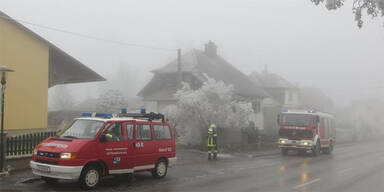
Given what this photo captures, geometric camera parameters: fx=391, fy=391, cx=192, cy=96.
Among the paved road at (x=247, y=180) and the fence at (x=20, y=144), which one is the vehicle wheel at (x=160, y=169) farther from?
the fence at (x=20, y=144)

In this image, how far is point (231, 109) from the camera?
2552cm

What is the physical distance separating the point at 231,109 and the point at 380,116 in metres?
46.1

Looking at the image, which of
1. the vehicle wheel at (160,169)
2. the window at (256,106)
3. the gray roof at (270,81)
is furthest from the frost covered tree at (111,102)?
the vehicle wheel at (160,169)

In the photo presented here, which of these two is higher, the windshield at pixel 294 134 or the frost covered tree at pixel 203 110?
the frost covered tree at pixel 203 110

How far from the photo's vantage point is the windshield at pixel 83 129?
10.6 meters

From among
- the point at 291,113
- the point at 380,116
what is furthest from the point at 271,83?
the point at 291,113

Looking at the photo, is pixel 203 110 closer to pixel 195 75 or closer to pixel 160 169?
pixel 160 169

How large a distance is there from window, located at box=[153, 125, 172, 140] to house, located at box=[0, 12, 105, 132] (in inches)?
329

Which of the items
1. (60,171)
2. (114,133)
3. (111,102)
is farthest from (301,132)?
(111,102)

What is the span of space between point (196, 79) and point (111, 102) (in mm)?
9837

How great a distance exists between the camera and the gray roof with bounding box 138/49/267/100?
127 ft

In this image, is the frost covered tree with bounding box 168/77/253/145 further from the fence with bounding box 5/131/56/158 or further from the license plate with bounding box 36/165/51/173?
the license plate with bounding box 36/165/51/173

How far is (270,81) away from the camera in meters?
60.9

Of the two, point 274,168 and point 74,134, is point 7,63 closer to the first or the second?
point 74,134
